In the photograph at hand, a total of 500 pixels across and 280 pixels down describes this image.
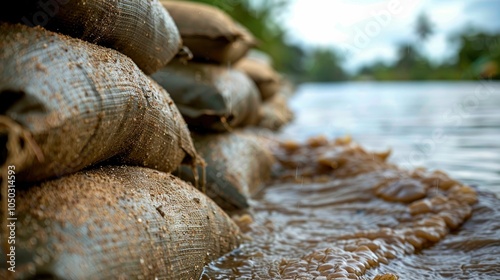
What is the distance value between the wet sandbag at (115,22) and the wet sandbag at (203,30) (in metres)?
1.16

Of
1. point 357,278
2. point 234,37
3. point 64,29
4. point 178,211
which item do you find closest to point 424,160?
point 234,37

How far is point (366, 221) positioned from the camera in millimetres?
3135

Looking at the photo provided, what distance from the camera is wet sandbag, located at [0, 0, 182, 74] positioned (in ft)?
5.51

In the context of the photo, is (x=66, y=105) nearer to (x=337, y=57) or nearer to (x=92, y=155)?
(x=92, y=155)

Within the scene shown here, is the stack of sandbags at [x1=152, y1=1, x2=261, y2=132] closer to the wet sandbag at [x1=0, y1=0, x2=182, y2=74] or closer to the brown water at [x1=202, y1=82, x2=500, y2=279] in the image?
the brown water at [x1=202, y1=82, x2=500, y2=279]

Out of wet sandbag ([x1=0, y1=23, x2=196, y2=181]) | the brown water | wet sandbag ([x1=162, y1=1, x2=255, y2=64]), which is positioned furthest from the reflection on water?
wet sandbag ([x1=0, y1=23, x2=196, y2=181])

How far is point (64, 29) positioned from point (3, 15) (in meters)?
0.26

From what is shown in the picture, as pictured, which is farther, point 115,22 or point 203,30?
point 203,30

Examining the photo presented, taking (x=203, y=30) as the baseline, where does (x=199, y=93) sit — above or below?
below

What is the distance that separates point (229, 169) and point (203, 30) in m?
1.06

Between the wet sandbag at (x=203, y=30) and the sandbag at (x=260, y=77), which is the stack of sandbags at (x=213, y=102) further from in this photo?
the sandbag at (x=260, y=77)

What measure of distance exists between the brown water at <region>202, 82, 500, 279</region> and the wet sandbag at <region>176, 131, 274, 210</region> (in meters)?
0.14

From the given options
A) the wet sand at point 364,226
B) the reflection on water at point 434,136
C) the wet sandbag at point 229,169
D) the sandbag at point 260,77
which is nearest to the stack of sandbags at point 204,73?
the wet sandbag at point 229,169

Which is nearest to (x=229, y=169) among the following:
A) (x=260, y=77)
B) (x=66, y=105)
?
(x=66, y=105)
